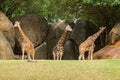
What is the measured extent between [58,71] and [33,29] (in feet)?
36.5

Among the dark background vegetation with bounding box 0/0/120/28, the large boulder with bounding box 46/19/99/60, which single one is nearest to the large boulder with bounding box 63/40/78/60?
the large boulder with bounding box 46/19/99/60

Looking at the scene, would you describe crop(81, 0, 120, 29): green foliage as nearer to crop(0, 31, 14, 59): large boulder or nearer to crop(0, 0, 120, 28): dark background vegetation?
crop(0, 0, 120, 28): dark background vegetation

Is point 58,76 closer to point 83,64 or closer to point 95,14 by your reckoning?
point 83,64

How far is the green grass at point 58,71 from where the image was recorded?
1222 centimetres

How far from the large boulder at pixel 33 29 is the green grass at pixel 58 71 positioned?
9.06 metres

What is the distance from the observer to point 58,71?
12.8 m

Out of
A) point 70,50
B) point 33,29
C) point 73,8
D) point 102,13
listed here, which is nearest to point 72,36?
point 70,50

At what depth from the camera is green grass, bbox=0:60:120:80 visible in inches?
481

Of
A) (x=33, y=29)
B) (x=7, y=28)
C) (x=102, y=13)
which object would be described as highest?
(x=102, y=13)

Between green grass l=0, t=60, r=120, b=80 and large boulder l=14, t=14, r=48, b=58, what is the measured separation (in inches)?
357

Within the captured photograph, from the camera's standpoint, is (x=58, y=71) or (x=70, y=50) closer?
(x=58, y=71)

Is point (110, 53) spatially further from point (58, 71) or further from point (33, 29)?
point (58, 71)

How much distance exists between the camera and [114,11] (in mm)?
22250

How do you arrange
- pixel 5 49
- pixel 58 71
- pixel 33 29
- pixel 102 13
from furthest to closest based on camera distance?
pixel 33 29
pixel 102 13
pixel 5 49
pixel 58 71
